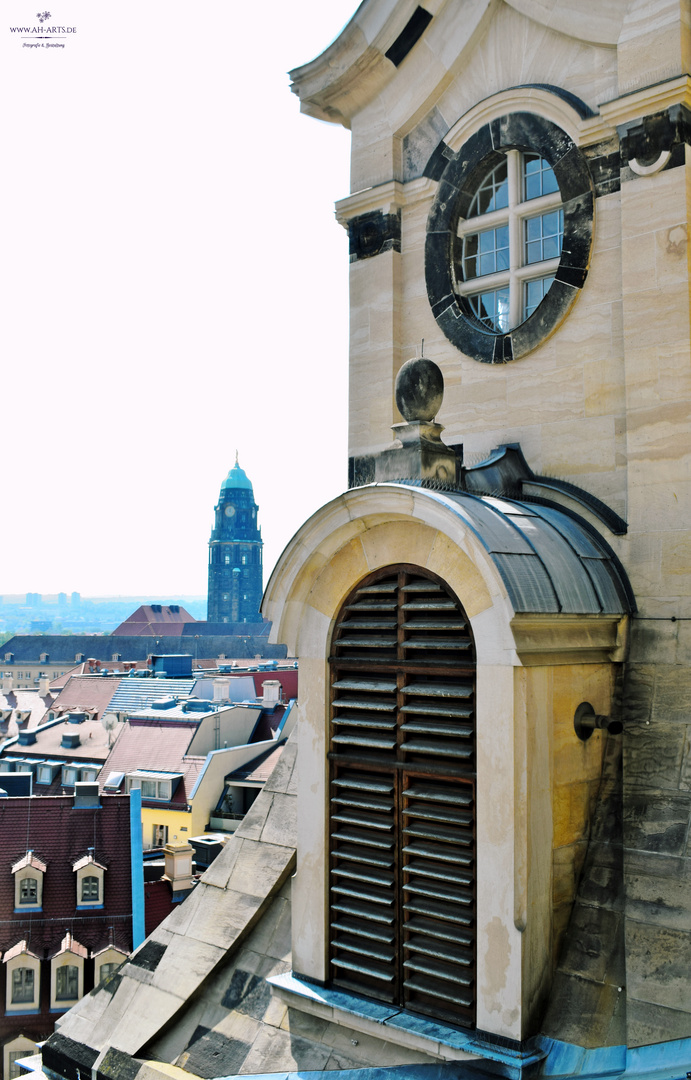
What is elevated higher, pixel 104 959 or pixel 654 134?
pixel 654 134

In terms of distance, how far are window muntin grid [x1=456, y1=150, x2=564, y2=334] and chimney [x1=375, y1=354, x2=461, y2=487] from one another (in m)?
1.89

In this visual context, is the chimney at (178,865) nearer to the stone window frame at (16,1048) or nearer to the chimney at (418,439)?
the stone window frame at (16,1048)

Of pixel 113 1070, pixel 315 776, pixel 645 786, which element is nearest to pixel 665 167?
pixel 645 786

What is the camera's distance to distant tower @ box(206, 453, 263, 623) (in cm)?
18500

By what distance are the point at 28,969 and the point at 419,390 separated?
21982 mm

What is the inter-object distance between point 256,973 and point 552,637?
4.28 m

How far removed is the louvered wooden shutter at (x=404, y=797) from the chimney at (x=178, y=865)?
21.0 meters

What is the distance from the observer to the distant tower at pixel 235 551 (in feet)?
607

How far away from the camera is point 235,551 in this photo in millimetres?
185625

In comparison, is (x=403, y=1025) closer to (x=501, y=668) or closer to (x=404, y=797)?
(x=404, y=797)

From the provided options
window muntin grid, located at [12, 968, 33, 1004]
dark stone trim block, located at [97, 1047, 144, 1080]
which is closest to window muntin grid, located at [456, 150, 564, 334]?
dark stone trim block, located at [97, 1047, 144, 1080]

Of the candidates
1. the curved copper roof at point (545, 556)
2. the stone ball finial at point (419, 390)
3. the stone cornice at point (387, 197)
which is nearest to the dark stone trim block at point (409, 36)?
the stone cornice at point (387, 197)

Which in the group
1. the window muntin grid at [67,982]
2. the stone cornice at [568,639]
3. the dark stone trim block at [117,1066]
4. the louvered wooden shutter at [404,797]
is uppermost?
the stone cornice at [568,639]

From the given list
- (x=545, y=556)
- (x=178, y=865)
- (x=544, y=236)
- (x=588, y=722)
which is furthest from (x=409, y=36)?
(x=178, y=865)
